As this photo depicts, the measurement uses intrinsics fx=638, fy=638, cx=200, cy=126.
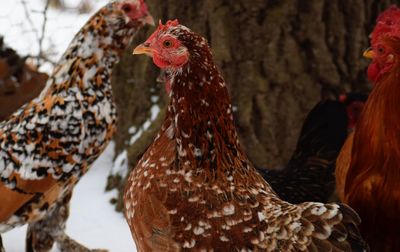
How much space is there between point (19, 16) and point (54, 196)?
192 inches

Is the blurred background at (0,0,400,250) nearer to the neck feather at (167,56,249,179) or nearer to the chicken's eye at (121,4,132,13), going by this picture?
the chicken's eye at (121,4,132,13)

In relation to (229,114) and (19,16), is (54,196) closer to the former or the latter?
(229,114)

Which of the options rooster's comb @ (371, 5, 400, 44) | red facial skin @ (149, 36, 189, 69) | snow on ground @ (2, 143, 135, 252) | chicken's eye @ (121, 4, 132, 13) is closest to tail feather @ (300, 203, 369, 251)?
red facial skin @ (149, 36, 189, 69)

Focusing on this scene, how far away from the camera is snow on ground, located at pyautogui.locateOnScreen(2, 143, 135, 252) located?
4.13m

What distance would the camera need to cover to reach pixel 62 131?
339cm

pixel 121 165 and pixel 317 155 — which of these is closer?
pixel 317 155

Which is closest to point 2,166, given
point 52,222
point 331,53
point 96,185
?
point 52,222

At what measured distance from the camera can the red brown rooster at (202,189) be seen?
2.37 m

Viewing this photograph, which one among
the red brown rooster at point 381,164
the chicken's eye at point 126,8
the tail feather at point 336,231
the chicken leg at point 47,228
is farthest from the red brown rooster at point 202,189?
the chicken leg at point 47,228

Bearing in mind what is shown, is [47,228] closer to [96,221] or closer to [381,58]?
[96,221]

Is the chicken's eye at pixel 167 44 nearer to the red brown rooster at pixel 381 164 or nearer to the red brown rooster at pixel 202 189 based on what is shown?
the red brown rooster at pixel 202 189

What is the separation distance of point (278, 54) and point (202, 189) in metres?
2.13

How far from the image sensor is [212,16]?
4422 mm

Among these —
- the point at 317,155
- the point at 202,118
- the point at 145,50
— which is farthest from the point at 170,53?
the point at 317,155
